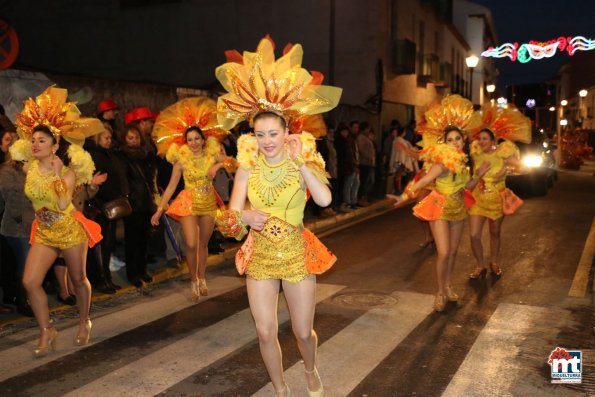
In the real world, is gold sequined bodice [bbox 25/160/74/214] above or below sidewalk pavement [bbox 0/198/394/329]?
above

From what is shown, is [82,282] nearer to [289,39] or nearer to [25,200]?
[25,200]

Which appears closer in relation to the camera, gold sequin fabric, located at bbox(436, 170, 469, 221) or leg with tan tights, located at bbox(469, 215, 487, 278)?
gold sequin fabric, located at bbox(436, 170, 469, 221)

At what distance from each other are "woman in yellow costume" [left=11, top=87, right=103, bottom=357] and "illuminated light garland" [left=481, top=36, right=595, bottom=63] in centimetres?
1733

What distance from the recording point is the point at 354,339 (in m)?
6.08

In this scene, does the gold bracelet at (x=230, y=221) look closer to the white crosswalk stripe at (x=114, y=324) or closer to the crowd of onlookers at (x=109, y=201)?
the white crosswalk stripe at (x=114, y=324)

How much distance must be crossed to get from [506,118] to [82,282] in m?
5.83

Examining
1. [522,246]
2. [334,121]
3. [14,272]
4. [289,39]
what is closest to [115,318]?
[14,272]

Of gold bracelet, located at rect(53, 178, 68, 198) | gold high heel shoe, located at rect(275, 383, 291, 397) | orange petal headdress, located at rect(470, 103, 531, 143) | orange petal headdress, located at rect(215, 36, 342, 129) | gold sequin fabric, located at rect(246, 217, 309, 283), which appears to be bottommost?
gold high heel shoe, located at rect(275, 383, 291, 397)

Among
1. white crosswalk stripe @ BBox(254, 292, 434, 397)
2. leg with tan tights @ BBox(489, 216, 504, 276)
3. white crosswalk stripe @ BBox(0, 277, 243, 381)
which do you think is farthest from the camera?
leg with tan tights @ BBox(489, 216, 504, 276)

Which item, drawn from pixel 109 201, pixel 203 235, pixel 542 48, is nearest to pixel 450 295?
pixel 203 235

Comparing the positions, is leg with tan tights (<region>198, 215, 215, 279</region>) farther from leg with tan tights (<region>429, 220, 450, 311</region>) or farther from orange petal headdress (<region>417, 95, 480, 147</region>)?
orange petal headdress (<region>417, 95, 480, 147</region>)

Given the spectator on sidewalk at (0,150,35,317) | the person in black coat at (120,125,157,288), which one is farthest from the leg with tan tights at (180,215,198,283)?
the spectator on sidewalk at (0,150,35,317)

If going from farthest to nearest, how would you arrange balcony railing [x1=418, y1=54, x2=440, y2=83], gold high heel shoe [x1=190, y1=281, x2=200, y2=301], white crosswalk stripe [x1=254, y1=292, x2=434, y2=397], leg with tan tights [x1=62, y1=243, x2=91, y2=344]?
balcony railing [x1=418, y1=54, x2=440, y2=83], gold high heel shoe [x1=190, y1=281, x2=200, y2=301], leg with tan tights [x1=62, y1=243, x2=91, y2=344], white crosswalk stripe [x1=254, y1=292, x2=434, y2=397]

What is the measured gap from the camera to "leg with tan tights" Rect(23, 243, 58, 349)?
5703 millimetres
